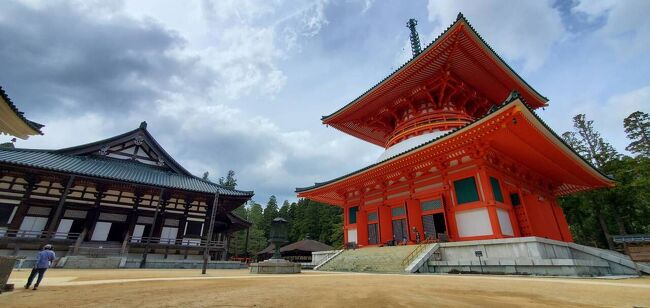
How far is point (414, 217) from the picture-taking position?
12625 mm

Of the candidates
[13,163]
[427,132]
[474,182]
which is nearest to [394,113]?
[427,132]

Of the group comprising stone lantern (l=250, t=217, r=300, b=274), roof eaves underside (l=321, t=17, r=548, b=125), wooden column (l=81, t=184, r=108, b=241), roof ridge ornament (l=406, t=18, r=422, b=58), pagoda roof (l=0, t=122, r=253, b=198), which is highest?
roof ridge ornament (l=406, t=18, r=422, b=58)

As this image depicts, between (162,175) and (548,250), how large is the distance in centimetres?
2233

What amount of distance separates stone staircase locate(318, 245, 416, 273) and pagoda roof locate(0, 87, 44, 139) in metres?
11.7

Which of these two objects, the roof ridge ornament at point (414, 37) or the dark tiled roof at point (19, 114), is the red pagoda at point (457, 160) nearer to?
the roof ridge ornament at point (414, 37)

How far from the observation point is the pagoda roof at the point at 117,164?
15.1 meters

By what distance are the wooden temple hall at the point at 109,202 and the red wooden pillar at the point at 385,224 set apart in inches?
358

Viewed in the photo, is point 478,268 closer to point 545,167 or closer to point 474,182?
point 474,182

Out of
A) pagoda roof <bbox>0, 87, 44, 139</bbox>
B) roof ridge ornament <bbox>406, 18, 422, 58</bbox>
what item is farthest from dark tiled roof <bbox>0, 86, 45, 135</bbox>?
roof ridge ornament <bbox>406, 18, 422, 58</bbox>

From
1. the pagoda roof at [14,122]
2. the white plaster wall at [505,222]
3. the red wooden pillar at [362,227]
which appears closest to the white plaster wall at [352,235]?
the red wooden pillar at [362,227]

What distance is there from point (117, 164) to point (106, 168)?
5.01ft

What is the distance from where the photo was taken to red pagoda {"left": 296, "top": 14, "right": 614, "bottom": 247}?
10.2m

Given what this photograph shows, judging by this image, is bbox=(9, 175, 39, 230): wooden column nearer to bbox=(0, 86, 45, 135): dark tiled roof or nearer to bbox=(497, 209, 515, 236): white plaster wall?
bbox=(0, 86, 45, 135): dark tiled roof

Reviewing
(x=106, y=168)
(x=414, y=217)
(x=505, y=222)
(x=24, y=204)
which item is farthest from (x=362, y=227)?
(x=24, y=204)
